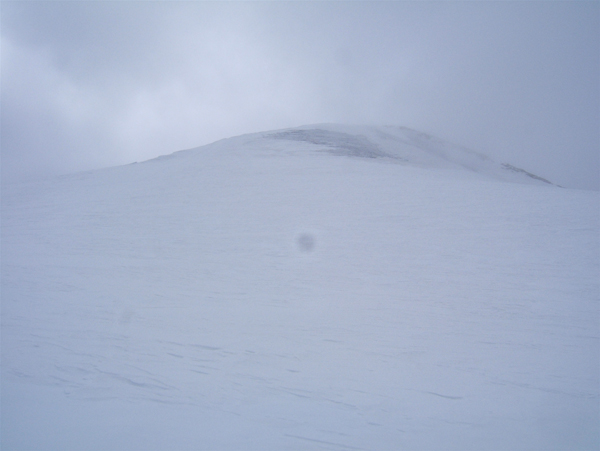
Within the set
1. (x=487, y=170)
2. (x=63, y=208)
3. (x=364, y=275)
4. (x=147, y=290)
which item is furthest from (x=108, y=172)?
(x=487, y=170)

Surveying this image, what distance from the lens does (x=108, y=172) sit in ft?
63.4

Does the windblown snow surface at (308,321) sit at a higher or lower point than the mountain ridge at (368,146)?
lower

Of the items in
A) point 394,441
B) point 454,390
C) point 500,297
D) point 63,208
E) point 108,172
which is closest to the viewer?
point 394,441

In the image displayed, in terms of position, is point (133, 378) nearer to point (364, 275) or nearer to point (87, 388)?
point (87, 388)

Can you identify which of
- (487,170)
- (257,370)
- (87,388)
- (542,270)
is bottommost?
(87,388)

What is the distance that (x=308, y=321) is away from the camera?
20.5ft

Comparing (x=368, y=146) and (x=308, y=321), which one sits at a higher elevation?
(x=368, y=146)

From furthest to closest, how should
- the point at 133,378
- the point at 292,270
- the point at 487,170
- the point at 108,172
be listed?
the point at 487,170 < the point at 108,172 < the point at 292,270 < the point at 133,378

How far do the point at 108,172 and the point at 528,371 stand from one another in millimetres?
19033

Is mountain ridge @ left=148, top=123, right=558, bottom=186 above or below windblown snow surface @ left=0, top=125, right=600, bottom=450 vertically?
above

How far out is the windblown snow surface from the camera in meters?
4.13

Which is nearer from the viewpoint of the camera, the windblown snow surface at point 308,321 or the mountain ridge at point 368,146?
the windblown snow surface at point 308,321

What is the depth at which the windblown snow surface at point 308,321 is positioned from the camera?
413 centimetres

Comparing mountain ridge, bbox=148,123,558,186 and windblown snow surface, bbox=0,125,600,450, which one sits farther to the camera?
mountain ridge, bbox=148,123,558,186
